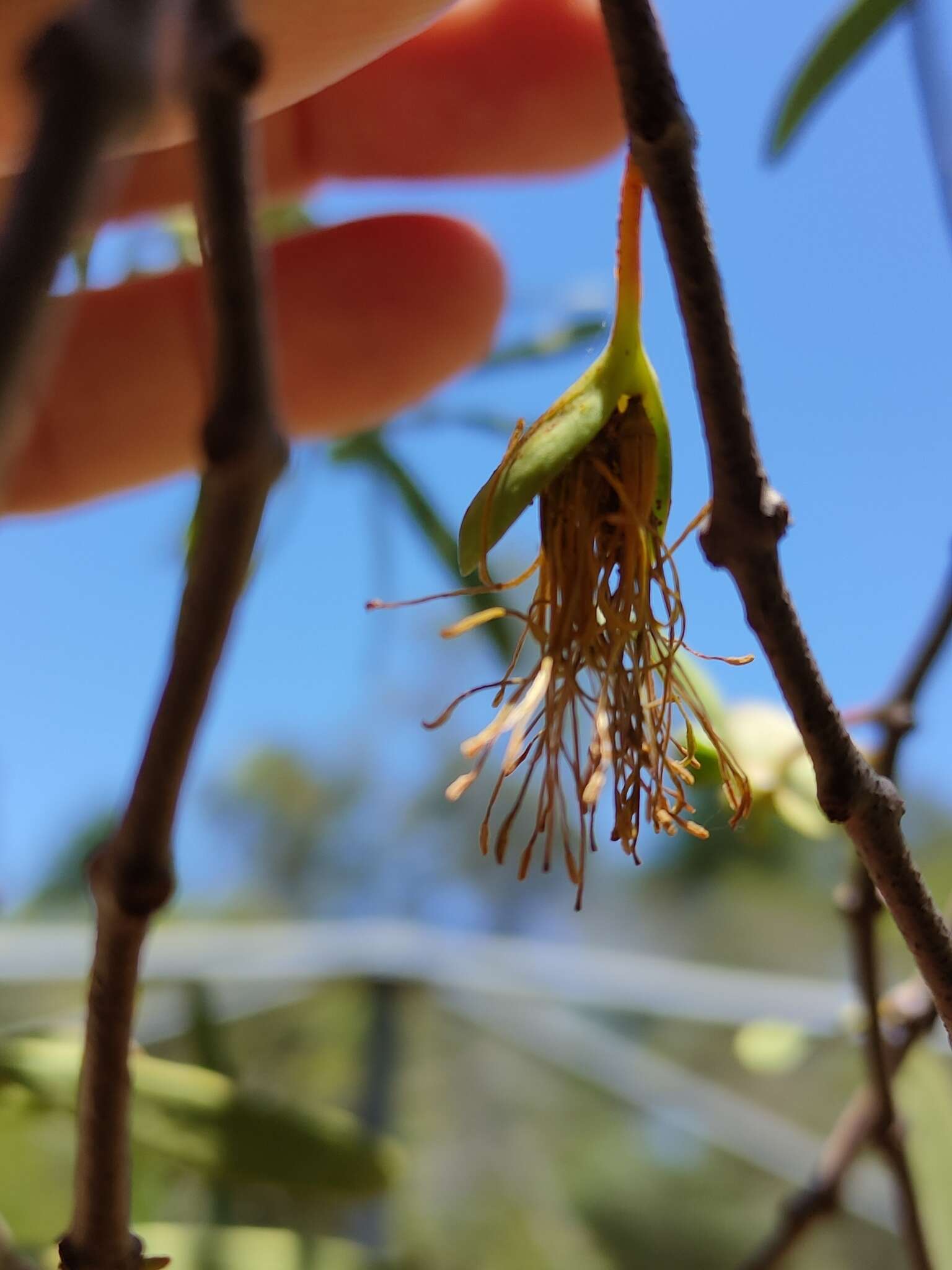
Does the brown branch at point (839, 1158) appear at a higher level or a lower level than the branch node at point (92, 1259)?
lower

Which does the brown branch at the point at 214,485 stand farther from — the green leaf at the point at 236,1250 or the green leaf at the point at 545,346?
the green leaf at the point at 545,346

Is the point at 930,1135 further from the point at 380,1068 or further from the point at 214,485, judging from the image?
the point at 380,1068

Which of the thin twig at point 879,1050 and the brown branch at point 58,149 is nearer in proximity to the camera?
the brown branch at point 58,149

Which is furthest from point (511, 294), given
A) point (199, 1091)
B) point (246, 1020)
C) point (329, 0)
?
point (246, 1020)

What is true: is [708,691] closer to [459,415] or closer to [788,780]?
[788,780]

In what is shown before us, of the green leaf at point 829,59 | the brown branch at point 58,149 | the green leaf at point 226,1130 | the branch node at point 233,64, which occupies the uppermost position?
the green leaf at point 829,59

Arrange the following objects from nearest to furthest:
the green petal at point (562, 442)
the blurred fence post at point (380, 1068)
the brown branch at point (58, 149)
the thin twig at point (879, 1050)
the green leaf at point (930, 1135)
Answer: the brown branch at point (58, 149)
the green petal at point (562, 442)
the thin twig at point (879, 1050)
the green leaf at point (930, 1135)
the blurred fence post at point (380, 1068)

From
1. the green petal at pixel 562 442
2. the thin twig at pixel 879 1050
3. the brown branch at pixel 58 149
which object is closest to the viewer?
the brown branch at pixel 58 149

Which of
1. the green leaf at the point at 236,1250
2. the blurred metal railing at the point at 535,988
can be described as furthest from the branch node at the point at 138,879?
the blurred metal railing at the point at 535,988
